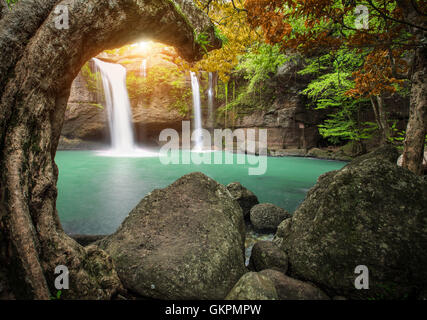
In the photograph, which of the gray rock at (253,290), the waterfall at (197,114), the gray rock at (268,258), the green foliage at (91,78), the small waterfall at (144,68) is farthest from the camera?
the waterfall at (197,114)

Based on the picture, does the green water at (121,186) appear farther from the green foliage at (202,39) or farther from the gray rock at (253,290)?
the green foliage at (202,39)

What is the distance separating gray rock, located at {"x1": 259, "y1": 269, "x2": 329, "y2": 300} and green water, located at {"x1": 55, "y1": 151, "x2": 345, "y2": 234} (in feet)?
13.2

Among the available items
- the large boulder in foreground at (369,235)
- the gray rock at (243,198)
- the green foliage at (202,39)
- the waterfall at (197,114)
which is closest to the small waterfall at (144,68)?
the waterfall at (197,114)

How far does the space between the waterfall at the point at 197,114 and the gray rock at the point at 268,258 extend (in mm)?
18520

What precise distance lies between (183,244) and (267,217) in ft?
8.61

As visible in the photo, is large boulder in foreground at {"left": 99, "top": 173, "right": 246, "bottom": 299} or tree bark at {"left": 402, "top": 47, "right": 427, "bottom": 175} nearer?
large boulder in foreground at {"left": 99, "top": 173, "right": 246, "bottom": 299}

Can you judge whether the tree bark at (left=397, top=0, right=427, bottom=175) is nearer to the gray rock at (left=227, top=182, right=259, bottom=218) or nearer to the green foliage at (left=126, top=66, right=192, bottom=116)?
the gray rock at (left=227, top=182, right=259, bottom=218)

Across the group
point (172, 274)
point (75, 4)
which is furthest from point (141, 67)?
point (172, 274)

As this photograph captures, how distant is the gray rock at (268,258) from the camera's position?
2188 mm

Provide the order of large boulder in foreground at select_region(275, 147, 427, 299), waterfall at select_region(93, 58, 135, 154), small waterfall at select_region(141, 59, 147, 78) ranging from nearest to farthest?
large boulder in foreground at select_region(275, 147, 427, 299) < waterfall at select_region(93, 58, 135, 154) < small waterfall at select_region(141, 59, 147, 78)

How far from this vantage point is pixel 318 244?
2.04m

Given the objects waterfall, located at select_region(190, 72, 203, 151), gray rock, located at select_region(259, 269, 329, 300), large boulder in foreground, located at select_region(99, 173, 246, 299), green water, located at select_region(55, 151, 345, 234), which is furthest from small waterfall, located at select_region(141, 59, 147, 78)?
gray rock, located at select_region(259, 269, 329, 300)

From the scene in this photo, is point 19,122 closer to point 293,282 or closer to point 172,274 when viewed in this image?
point 172,274

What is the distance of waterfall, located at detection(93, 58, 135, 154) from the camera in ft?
61.1
